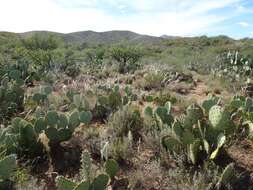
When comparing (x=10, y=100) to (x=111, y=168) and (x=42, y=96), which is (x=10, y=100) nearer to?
(x=42, y=96)

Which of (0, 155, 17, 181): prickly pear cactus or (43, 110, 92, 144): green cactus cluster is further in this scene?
(43, 110, 92, 144): green cactus cluster

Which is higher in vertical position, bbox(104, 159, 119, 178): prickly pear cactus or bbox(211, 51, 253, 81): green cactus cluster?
bbox(211, 51, 253, 81): green cactus cluster

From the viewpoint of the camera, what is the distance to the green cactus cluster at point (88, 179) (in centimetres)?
361

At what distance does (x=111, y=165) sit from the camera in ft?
14.0

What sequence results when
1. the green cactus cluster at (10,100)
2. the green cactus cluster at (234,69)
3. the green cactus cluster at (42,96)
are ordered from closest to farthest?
the green cactus cluster at (10,100) < the green cactus cluster at (42,96) < the green cactus cluster at (234,69)

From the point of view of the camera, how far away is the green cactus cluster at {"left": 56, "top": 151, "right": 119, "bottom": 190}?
3609 mm

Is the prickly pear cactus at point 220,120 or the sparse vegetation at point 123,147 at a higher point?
the prickly pear cactus at point 220,120

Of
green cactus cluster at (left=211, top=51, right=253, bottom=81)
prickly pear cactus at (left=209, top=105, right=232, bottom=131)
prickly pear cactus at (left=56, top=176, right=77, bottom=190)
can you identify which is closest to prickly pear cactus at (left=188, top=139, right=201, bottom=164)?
prickly pear cactus at (left=209, top=105, right=232, bottom=131)

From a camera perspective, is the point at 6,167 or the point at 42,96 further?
the point at 42,96

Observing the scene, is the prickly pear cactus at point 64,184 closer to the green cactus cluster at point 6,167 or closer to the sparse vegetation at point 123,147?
the sparse vegetation at point 123,147

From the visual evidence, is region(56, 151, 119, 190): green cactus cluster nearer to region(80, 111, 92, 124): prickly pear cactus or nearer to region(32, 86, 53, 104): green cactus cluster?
region(80, 111, 92, 124): prickly pear cactus

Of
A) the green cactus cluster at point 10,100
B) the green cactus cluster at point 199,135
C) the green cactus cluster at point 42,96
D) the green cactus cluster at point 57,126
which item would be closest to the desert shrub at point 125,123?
the green cactus cluster at point 57,126

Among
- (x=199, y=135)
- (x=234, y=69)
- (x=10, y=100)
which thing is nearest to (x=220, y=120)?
(x=199, y=135)

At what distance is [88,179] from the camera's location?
3834 millimetres
